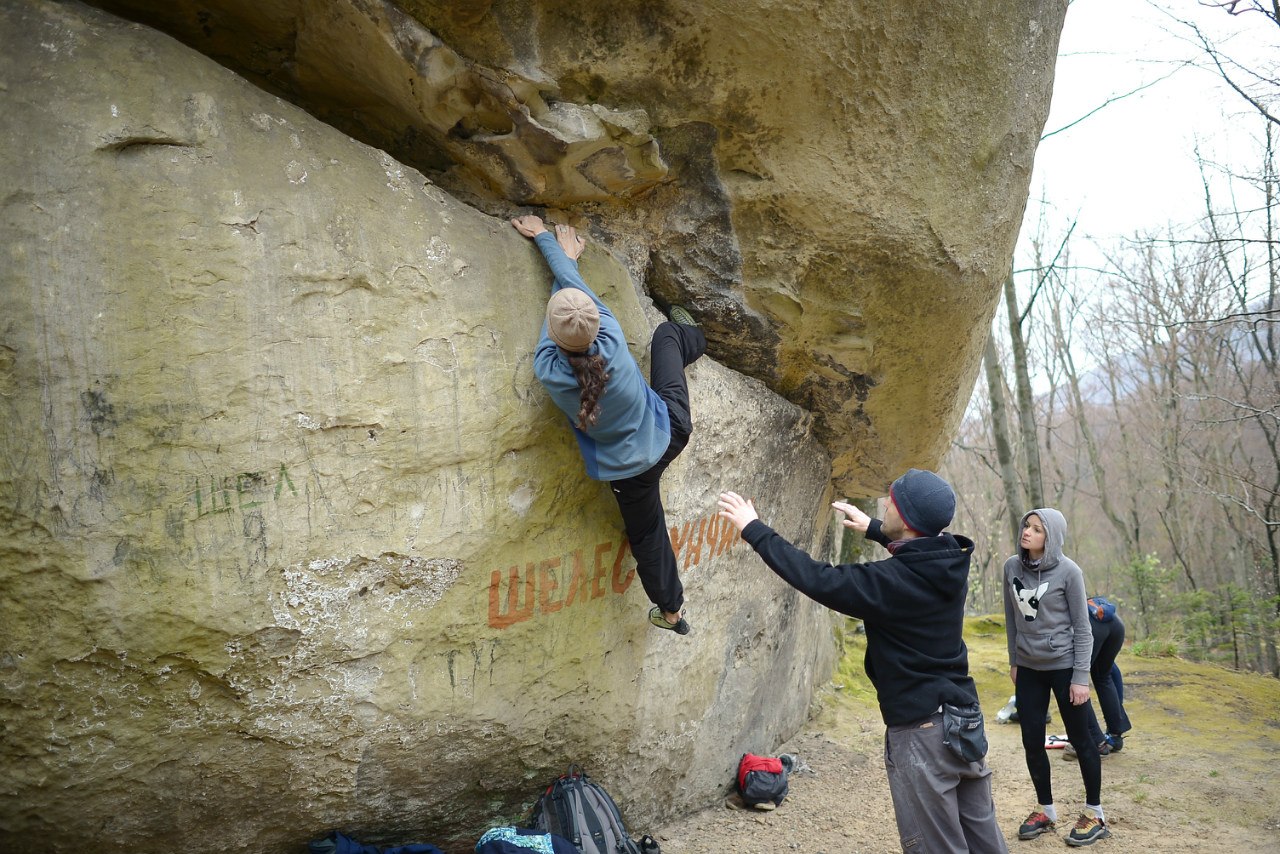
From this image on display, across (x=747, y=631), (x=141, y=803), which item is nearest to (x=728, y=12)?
(x=747, y=631)

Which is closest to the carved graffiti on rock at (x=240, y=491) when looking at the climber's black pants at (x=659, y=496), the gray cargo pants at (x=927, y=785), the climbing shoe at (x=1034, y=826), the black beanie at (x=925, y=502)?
the climber's black pants at (x=659, y=496)

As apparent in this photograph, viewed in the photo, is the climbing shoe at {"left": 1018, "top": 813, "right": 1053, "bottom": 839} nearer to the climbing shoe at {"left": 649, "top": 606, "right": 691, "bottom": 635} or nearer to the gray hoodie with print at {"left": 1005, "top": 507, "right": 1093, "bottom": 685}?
the gray hoodie with print at {"left": 1005, "top": 507, "right": 1093, "bottom": 685}

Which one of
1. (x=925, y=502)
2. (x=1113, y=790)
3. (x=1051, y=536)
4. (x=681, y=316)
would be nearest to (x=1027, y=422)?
(x=1113, y=790)

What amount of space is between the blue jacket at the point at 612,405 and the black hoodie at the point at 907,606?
26.2 inches

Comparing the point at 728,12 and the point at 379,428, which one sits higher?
the point at 728,12

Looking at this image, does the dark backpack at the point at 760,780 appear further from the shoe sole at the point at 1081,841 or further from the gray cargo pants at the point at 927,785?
the gray cargo pants at the point at 927,785

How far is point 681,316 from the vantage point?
14.1 feet

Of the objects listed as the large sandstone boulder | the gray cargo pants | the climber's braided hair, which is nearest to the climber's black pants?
the large sandstone boulder

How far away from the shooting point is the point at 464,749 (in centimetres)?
346

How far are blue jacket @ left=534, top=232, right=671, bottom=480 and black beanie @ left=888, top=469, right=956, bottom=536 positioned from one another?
1007 millimetres

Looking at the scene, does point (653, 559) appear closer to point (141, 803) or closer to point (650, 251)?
point (650, 251)

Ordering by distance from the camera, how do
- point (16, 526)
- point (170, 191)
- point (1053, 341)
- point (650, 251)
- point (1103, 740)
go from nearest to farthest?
1. point (16, 526)
2. point (170, 191)
3. point (650, 251)
4. point (1103, 740)
5. point (1053, 341)

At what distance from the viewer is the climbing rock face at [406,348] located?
2693 mm

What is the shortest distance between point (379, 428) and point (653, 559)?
4.48 feet
